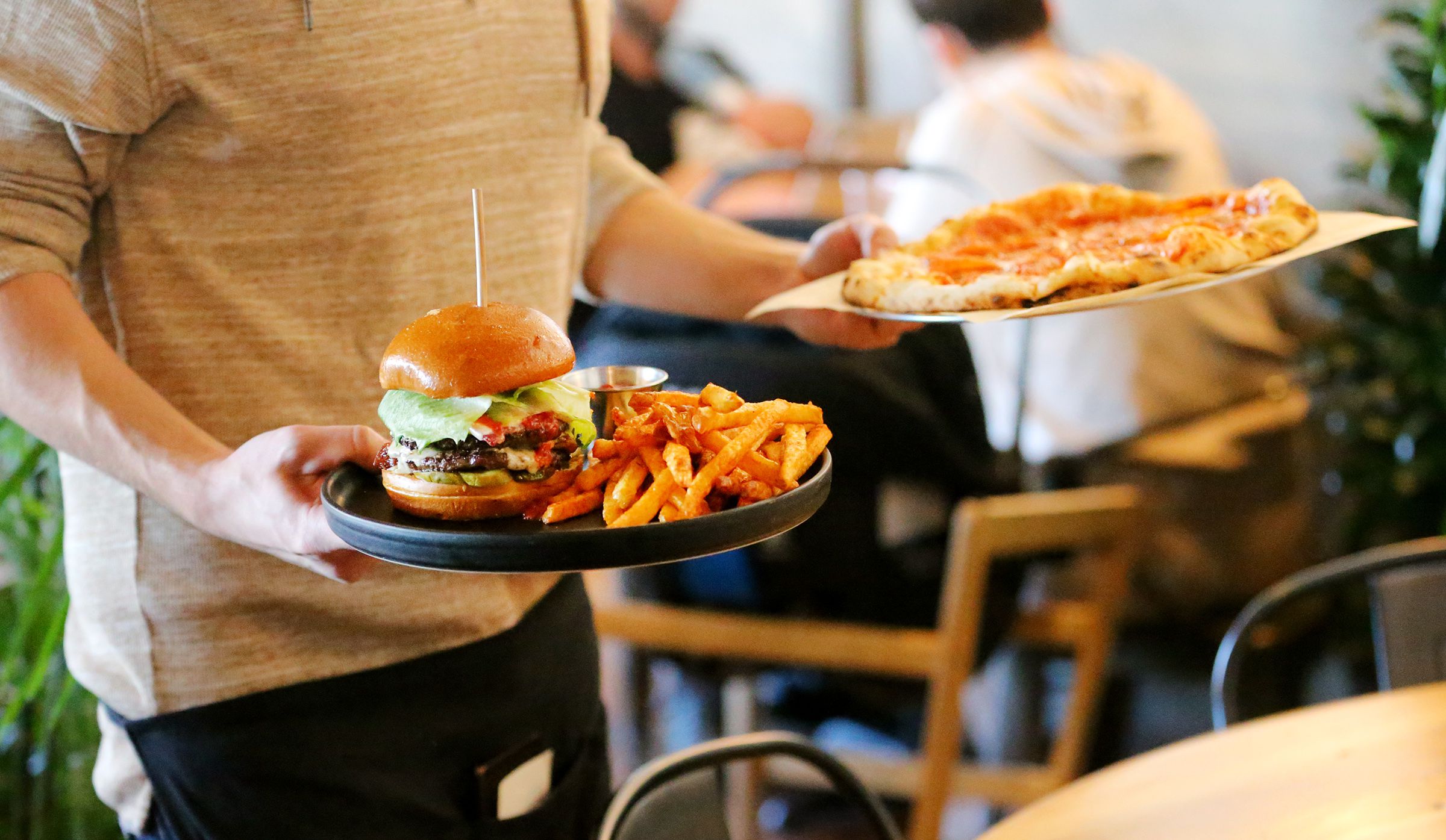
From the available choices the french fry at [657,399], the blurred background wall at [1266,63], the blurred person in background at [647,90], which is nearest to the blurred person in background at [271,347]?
the french fry at [657,399]

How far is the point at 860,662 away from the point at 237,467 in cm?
175

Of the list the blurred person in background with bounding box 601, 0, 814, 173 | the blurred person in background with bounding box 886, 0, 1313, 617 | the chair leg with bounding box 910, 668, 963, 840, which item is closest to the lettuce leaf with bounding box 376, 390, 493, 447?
the chair leg with bounding box 910, 668, 963, 840

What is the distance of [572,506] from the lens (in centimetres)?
96

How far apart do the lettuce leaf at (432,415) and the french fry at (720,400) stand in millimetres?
178

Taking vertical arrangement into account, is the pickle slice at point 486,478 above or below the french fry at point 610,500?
below

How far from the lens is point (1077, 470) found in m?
3.23

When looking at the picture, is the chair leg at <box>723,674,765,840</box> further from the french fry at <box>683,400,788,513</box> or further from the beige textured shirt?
the french fry at <box>683,400,788,513</box>

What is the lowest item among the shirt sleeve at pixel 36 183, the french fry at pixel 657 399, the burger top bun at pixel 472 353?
the french fry at pixel 657 399

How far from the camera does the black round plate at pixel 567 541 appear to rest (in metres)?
0.86

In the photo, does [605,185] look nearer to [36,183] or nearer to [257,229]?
[257,229]

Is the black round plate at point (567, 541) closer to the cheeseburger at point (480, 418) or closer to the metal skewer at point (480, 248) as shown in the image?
the cheeseburger at point (480, 418)

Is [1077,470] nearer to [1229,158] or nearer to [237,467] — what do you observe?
[1229,158]

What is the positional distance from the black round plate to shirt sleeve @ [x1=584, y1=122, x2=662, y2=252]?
28.3 inches

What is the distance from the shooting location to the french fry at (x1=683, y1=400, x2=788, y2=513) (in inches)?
35.7
